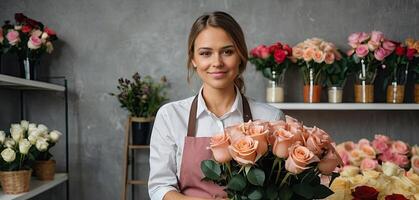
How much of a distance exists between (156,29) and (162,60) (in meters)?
0.23

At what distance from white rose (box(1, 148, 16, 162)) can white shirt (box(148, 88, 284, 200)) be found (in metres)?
0.96

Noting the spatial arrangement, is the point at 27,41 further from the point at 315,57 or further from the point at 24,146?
the point at 315,57

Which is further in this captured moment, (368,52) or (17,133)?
(368,52)

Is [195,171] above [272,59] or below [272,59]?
below

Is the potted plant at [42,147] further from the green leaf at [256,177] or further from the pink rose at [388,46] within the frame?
the pink rose at [388,46]

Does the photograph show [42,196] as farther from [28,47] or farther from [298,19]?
[298,19]

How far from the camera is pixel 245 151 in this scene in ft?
2.60

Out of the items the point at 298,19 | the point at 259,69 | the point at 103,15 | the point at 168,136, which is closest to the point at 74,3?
the point at 103,15

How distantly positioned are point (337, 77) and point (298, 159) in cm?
186

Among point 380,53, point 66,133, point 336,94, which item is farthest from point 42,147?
point 380,53

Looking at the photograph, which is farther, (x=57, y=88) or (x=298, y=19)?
(x=298, y=19)

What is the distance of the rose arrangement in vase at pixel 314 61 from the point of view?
236 cm

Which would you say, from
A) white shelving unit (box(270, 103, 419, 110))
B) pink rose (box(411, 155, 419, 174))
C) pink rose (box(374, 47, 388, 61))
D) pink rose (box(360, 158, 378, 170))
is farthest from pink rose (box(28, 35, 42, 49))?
pink rose (box(411, 155, 419, 174))

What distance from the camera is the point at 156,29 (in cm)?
270
